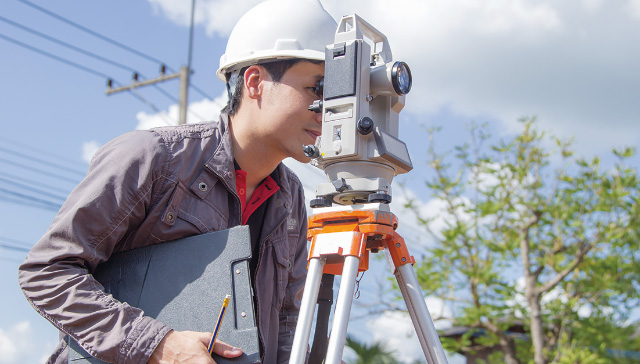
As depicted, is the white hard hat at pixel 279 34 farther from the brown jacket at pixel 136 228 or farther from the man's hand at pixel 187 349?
the man's hand at pixel 187 349

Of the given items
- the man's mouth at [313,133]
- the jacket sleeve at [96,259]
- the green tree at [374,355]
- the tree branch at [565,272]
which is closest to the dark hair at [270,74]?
the man's mouth at [313,133]

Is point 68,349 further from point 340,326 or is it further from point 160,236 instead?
point 340,326

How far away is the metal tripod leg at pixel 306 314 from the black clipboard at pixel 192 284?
0.15m

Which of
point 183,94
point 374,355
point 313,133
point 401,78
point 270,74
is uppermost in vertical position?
point 183,94

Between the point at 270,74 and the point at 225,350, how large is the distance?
42.1 inches

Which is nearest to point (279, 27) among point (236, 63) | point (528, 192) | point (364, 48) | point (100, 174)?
point (236, 63)

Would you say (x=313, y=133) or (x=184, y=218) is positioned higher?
(x=313, y=133)

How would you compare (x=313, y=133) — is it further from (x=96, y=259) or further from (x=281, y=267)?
(x=96, y=259)

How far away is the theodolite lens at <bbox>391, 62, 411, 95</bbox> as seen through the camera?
1.85m

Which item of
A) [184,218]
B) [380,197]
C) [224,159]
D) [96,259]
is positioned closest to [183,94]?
[224,159]

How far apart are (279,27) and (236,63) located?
0.75 feet

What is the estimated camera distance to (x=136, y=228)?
197 centimetres

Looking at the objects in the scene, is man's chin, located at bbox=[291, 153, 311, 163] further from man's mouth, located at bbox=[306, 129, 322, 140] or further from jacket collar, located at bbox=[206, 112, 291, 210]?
jacket collar, located at bbox=[206, 112, 291, 210]

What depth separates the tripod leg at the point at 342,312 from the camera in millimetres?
1587
